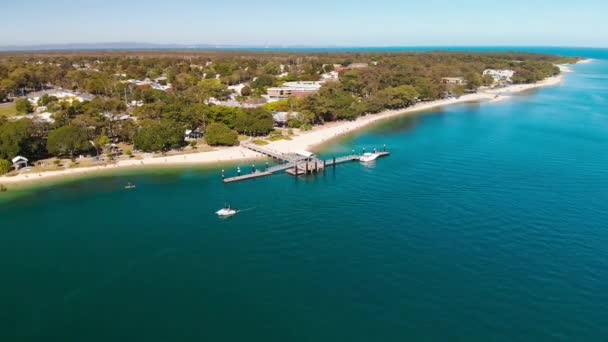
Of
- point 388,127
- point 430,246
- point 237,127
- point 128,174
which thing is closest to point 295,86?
point 388,127

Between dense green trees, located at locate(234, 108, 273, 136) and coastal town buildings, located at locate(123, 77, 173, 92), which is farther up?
coastal town buildings, located at locate(123, 77, 173, 92)

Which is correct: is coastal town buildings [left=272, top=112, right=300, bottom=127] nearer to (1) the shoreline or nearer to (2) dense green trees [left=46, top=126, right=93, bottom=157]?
(1) the shoreline

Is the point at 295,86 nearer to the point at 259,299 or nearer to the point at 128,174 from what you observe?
the point at 128,174

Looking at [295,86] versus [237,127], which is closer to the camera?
[237,127]

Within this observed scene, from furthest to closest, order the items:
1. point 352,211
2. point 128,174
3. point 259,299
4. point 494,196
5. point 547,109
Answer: point 547,109
point 128,174
point 494,196
point 352,211
point 259,299

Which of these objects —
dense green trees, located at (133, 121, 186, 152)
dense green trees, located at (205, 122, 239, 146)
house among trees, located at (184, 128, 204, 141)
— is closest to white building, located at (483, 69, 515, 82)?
dense green trees, located at (205, 122, 239, 146)

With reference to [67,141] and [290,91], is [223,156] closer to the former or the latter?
[67,141]
